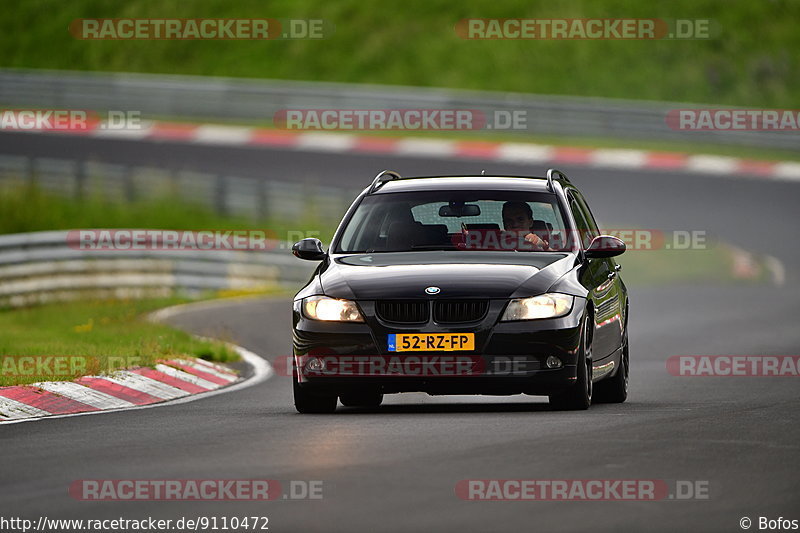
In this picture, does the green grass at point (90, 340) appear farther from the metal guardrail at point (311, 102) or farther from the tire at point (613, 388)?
the metal guardrail at point (311, 102)

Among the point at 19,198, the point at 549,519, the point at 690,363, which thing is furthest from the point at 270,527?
the point at 19,198

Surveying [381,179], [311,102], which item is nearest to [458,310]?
[381,179]

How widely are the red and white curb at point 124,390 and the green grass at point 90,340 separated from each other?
227mm

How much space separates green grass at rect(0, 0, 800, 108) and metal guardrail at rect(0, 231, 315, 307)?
2338cm

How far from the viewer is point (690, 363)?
1848 cm

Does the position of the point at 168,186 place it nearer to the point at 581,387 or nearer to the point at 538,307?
the point at 581,387

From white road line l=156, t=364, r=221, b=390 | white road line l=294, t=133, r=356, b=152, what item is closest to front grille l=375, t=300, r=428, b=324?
white road line l=156, t=364, r=221, b=390

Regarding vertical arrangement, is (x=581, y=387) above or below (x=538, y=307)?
below

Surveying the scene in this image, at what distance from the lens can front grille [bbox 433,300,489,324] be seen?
1213 cm

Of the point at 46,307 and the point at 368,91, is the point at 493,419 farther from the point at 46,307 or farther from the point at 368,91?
the point at 368,91

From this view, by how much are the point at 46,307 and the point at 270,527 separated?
18850 mm

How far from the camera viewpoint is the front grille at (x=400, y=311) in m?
12.2

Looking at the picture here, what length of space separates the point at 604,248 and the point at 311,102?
30.9 meters

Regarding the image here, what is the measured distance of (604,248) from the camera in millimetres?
13172
